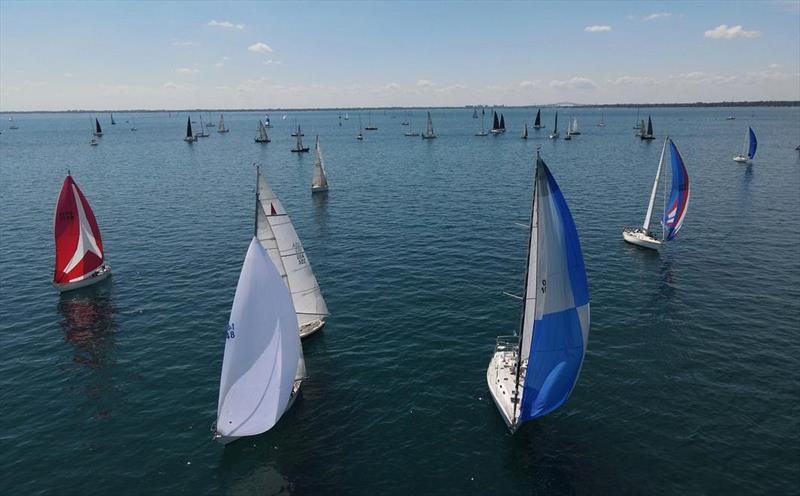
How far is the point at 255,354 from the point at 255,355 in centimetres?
5

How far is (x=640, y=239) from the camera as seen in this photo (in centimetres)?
5856

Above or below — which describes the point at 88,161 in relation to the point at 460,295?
above

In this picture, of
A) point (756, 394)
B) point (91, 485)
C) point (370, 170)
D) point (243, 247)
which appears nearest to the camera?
point (91, 485)

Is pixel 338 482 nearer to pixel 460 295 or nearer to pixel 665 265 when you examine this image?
pixel 460 295

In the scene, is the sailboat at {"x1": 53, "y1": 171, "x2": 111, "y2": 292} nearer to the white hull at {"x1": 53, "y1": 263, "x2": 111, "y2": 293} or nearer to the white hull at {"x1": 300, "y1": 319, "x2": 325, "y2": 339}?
the white hull at {"x1": 53, "y1": 263, "x2": 111, "y2": 293}

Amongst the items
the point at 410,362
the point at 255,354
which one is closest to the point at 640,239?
the point at 410,362

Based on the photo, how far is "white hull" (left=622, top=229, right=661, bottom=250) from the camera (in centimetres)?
5772

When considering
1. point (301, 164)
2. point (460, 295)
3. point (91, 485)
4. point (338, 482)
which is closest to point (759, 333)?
point (460, 295)

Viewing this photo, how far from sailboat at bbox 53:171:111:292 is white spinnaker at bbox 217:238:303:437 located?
31.2 m

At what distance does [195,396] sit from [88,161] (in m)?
146

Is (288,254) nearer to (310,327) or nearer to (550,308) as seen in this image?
(310,327)

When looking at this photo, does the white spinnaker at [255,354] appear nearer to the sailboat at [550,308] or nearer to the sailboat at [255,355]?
the sailboat at [255,355]

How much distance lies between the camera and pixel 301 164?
14162cm

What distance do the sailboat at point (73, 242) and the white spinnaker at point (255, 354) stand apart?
31224mm
